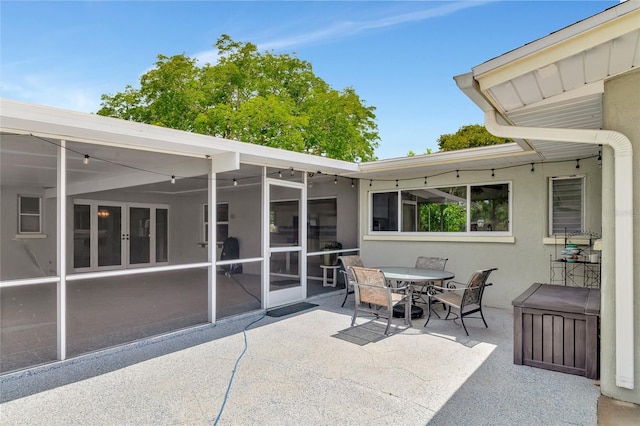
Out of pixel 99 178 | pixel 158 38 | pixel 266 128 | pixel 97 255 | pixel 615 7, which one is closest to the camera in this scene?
pixel 615 7

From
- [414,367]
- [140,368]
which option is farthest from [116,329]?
[414,367]

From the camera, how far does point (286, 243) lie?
21.6 feet

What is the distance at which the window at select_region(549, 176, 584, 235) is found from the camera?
570 cm

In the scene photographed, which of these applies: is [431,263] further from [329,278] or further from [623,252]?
[623,252]

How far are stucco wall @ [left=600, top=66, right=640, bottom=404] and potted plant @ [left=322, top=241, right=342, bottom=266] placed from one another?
209 inches

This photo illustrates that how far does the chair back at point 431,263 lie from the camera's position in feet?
20.5

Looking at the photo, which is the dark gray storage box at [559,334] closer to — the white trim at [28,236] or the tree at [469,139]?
the white trim at [28,236]

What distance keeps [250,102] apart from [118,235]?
7.89m

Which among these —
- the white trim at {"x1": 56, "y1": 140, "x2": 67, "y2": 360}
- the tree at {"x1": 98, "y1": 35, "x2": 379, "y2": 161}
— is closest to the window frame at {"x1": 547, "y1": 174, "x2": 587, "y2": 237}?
the white trim at {"x1": 56, "y1": 140, "x2": 67, "y2": 360}

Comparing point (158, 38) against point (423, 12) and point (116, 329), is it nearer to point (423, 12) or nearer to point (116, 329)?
point (423, 12)

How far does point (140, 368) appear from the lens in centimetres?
374

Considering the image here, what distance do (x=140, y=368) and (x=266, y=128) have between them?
1411 cm

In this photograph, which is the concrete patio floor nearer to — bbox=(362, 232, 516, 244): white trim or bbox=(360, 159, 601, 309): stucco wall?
bbox=(360, 159, 601, 309): stucco wall

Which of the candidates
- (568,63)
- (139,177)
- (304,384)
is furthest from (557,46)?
(139,177)
